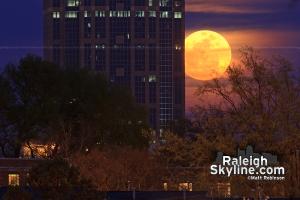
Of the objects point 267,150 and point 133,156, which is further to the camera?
point 133,156

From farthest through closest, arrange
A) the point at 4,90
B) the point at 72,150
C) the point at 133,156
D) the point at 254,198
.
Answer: the point at 4,90
the point at 72,150
the point at 133,156
the point at 254,198

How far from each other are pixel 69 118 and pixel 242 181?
49.2 m

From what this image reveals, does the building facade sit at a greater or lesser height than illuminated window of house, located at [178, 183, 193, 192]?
lesser

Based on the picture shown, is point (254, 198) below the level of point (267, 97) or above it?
below

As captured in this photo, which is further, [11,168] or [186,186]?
[11,168]

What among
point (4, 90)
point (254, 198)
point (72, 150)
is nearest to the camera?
point (254, 198)

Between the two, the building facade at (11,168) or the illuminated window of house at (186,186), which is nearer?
the illuminated window of house at (186,186)

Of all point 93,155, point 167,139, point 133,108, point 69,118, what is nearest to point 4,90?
point 69,118

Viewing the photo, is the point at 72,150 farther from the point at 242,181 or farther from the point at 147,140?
the point at 242,181

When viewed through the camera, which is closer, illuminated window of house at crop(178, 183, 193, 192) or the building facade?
illuminated window of house at crop(178, 183, 193, 192)

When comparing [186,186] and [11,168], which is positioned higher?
[186,186]

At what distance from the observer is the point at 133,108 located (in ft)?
349

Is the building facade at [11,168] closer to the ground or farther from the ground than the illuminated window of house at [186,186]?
closer to the ground

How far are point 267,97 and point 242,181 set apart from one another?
4.83 meters
